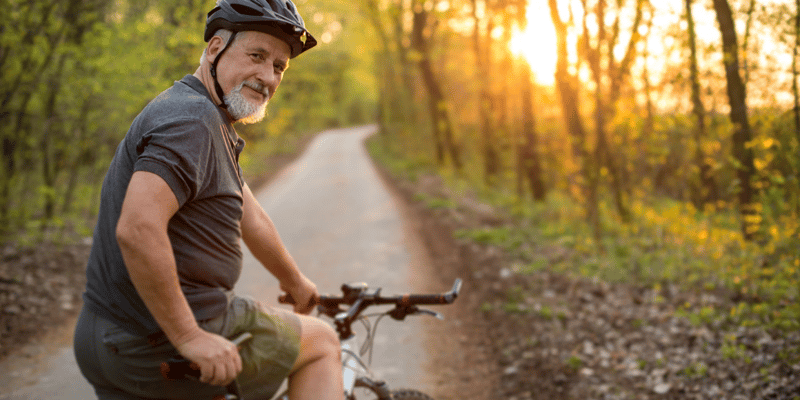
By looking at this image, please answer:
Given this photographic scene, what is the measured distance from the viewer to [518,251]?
776 centimetres

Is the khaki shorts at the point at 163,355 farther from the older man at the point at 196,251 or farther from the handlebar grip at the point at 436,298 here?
the handlebar grip at the point at 436,298

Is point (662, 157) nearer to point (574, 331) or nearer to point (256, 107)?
point (574, 331)

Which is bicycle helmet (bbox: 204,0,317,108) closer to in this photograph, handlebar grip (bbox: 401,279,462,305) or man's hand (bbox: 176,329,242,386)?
man's hand (bbox: 176,329,242,386)

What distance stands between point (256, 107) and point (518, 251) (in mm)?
6449

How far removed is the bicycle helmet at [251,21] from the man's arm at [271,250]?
0.56m

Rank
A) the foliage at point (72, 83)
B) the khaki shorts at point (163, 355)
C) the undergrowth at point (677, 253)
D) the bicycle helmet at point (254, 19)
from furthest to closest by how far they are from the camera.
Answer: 1. the foliage at point (72, 83)
2. the undergrowth at point (677, 253)
3. the bicycle helmet at point (254, 19)
4. the khaki shorts at point (163, 355)

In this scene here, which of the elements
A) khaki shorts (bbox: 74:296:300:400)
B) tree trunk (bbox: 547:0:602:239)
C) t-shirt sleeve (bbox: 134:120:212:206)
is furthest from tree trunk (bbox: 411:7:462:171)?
t-shirt sleeve (bbox: 134:120:212:206)

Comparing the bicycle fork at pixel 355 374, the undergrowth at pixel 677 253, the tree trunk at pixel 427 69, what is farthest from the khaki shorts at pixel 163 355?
the tree trunk at pixel 427 69

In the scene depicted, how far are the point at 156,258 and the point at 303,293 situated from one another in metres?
1.04

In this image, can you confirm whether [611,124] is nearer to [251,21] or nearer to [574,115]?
[574,115]

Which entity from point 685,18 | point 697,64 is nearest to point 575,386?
point 697,64

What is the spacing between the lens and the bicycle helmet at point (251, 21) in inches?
68.3

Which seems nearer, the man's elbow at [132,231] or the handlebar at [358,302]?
the man's elbow at [132,231]

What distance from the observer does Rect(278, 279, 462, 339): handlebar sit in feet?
7.85
